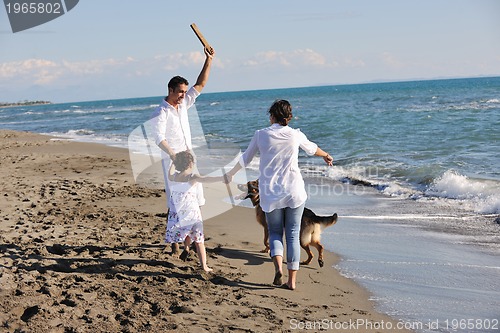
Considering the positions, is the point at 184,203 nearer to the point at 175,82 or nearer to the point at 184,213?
the point at 184,213

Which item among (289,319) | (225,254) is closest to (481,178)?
(225,254)

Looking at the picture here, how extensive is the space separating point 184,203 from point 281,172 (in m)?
1.12

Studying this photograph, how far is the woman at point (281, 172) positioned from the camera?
190 inches

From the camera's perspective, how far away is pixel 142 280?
5004mm

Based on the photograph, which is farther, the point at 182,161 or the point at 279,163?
the point at 182,161

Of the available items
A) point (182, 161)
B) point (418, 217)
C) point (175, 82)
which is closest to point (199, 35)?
point (175, 82)

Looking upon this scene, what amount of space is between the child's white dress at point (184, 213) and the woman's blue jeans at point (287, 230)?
797 mm

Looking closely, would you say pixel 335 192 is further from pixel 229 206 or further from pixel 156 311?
pixel 156 311

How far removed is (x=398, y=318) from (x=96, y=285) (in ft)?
8.91

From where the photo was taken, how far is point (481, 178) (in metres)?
10.8

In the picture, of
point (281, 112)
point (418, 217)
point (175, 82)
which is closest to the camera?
point (281, 112)

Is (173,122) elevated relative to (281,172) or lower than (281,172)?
elevated

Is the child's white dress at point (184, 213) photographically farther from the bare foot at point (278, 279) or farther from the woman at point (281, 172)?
the bare foot at point (278, 279)

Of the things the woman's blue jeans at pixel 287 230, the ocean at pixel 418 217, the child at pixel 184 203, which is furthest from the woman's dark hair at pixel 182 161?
the ocean at pixel 418 217
